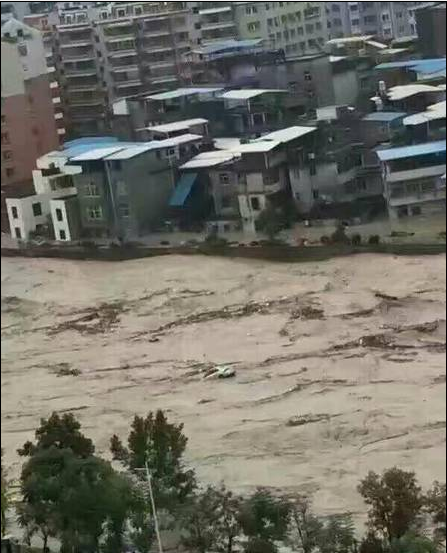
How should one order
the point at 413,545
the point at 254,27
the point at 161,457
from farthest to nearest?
1. the point at 161,457
2. the point at 254,27
3. the point at 413,545

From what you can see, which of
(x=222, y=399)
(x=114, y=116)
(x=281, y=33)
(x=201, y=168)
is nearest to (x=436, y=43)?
(x=281, y=33)

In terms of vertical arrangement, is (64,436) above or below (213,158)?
below

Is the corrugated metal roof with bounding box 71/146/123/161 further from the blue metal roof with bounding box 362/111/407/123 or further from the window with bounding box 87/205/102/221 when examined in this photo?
the blue metal roof with bounding box 362/111/407/123

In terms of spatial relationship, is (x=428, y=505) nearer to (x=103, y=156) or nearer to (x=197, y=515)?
(x=197, y=515)

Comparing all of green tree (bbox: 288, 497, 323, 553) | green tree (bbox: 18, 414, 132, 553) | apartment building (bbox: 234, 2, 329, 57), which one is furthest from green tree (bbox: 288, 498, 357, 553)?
apartment building (bbox: 234, 2, 329, 57)

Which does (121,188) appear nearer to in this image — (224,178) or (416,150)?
(224,178)

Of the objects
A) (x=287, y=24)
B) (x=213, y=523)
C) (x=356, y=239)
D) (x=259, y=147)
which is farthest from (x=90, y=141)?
(x=213, y=523)
